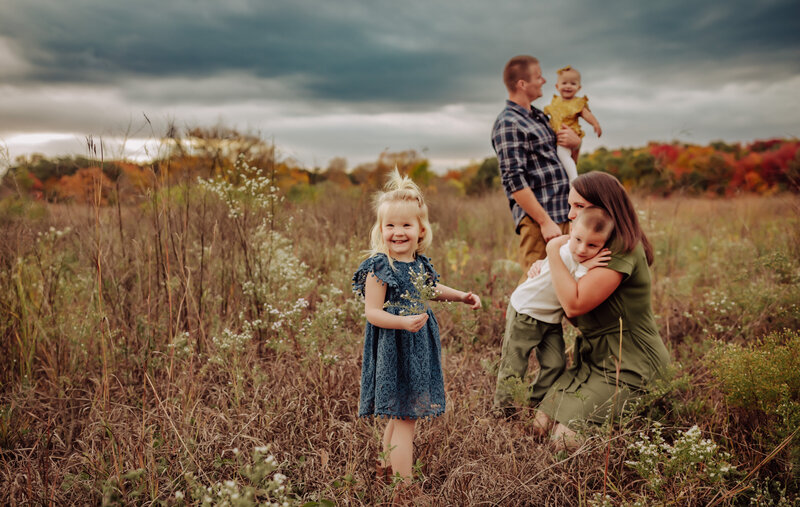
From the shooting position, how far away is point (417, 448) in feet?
8.50

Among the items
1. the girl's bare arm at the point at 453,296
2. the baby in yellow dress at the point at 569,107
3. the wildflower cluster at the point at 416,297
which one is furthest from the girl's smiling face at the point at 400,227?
the baby in yellow dress at the point at 569,107

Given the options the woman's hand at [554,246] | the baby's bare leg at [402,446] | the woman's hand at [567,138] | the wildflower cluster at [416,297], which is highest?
the woman's hand at [567,138]

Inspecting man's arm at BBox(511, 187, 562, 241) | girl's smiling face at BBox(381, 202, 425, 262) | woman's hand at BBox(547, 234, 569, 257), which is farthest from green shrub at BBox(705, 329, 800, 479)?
girl's smiling face at BBox(381, 202, 425, 262)

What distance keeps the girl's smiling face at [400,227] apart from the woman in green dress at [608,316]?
940 mm

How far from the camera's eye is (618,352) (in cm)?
279

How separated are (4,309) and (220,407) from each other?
1587 millimetres

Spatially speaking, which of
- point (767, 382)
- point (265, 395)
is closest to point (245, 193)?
point (265, 395)

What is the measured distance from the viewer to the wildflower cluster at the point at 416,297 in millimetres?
2055

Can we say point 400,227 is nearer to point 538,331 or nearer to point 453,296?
point 453,296

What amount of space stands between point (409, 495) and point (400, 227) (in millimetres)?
1181

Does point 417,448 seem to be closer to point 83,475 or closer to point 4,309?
point 83,475

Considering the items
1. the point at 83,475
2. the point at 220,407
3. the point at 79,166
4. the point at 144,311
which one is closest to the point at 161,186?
the point at 79,166

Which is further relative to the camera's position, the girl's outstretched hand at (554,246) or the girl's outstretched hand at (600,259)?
the girl's outstretched hand at (554,246)

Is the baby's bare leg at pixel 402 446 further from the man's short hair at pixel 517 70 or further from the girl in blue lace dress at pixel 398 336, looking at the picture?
the man's short hair at pixel 517 70
